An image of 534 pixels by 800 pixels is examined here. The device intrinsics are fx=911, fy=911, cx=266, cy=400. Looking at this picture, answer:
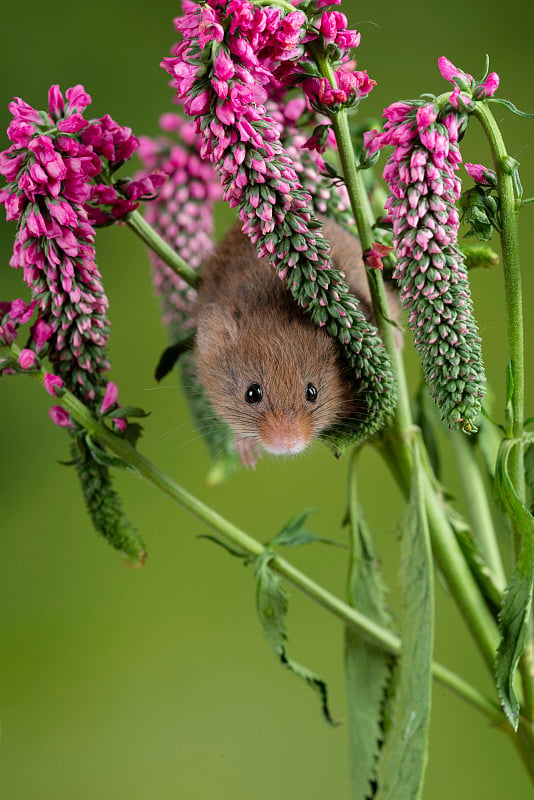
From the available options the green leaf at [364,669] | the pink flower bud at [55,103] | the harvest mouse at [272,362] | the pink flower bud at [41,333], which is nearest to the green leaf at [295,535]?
the green leaf at [364,669]

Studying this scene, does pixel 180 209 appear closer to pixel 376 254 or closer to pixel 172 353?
pixel 172 353

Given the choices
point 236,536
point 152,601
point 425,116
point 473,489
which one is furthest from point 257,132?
point 152,601

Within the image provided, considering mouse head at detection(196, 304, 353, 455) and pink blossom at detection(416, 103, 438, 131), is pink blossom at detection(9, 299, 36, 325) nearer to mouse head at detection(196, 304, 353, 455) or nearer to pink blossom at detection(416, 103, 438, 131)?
mouse head at detection(196, 304, 353, 455)

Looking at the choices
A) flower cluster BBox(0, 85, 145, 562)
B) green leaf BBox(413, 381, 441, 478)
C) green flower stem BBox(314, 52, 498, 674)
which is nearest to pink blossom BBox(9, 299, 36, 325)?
flower cluster BBox(0, 85, 145, 562)

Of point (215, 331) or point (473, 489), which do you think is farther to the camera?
point (473, 489)

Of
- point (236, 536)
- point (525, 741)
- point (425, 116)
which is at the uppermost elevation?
point (425, 116)

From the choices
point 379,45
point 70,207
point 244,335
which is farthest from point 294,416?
point 379,45

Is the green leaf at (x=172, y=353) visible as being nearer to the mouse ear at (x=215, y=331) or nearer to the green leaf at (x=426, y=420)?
the mouse ear at (x=215, y=331)
